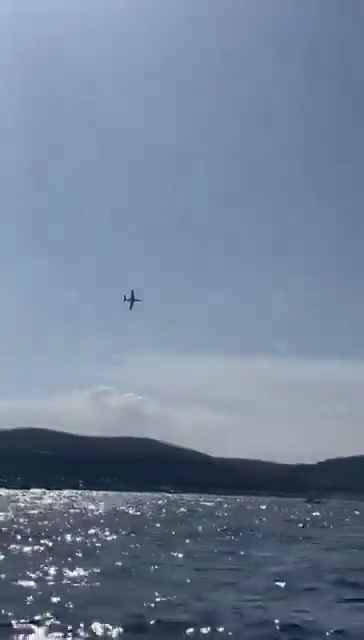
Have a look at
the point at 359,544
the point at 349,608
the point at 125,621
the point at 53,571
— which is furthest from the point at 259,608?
the point at 359,544

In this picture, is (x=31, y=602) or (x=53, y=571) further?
(x=53, y=571)

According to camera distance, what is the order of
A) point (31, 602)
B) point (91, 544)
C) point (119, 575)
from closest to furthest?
1. point (31, 602)
2. point (119, 575)
3. point (91, 544)

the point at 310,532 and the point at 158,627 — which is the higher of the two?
the point at 310,532

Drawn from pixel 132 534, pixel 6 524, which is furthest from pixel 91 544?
pixel 6 524

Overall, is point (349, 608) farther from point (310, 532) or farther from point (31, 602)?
point (310, 532)

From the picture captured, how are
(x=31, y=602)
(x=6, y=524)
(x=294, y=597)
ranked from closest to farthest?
1. (x=31, y=602)
2. (x=294, y=597)
3. (x=6, y=524)

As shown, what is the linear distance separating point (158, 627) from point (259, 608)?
883 cm

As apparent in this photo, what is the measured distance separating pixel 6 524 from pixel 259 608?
89989mm

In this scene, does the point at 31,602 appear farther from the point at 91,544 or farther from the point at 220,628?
the point at 91,544

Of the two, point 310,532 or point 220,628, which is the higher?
point 310,532

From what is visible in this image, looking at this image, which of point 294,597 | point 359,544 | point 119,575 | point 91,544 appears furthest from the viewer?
point 359,544

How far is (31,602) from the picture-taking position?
2066 inches

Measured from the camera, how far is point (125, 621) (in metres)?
47.2

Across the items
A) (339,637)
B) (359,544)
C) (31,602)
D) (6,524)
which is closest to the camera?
(339,637)
